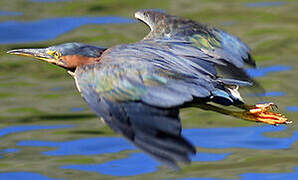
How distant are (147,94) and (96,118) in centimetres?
489

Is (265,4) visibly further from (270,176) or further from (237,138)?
(270,176)

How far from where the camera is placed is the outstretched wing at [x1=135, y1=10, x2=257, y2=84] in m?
9.33

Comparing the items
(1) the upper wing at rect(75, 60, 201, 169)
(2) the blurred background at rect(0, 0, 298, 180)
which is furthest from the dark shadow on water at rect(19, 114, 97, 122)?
(1) the upper wing at rect(75, 60, 201, 169)

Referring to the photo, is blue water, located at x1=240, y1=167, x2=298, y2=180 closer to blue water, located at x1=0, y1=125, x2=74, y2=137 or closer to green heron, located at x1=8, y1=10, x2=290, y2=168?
green heron, located at x1=8, y1=10, x2=290, y2=168

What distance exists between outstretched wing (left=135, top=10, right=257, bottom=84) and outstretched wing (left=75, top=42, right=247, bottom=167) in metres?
0.67

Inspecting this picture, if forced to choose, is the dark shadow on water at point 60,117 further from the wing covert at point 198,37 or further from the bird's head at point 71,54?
the bird's head at point 71,54

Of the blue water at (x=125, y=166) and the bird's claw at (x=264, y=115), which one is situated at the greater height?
the bird's claw at (x=264, y=115)

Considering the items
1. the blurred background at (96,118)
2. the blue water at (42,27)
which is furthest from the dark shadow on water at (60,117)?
the blue water at (42,27)

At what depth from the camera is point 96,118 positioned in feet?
41.9

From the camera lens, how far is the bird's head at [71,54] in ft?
28.9

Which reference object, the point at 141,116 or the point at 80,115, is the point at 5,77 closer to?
the point at 80,115

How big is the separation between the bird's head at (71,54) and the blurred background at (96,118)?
2.50m

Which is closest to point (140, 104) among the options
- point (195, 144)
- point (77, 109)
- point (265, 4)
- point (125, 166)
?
point (125, 166)

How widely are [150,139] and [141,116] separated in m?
0.24
